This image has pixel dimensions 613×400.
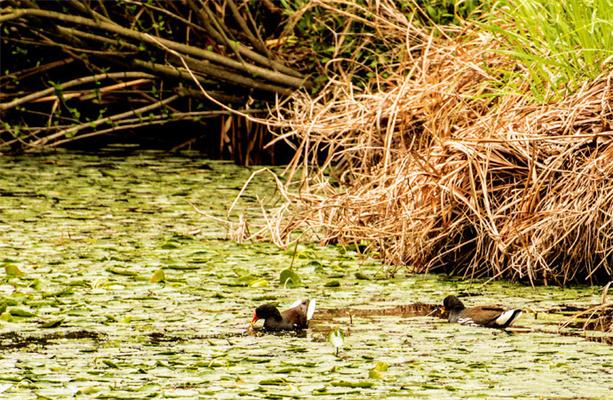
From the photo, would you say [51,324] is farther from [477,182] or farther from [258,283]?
[477,182]

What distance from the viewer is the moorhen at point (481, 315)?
5.55 metres

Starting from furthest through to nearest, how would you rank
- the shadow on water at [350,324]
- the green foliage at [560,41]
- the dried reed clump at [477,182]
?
the green foliage at [560,41], the dried reed clump at [477,182], the shadow on water at [350,324]

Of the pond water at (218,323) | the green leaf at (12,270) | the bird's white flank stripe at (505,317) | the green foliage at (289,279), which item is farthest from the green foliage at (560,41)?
the green leaf at (12,270)

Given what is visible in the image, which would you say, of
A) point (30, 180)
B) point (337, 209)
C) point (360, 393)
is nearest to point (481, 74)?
point (337, 209)

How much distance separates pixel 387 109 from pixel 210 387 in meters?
3.53

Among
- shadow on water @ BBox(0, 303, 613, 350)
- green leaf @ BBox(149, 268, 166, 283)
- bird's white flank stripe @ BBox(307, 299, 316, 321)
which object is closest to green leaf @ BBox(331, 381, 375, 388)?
shadow on water @ BBox(0, 303, 613, 350)

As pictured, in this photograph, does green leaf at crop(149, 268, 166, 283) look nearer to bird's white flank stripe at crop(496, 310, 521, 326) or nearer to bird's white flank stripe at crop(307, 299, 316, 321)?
bird's white flank stripe at crop(307, 299, 316, 321)

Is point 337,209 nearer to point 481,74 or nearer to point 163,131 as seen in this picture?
point 481,74

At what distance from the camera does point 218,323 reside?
5.66 m

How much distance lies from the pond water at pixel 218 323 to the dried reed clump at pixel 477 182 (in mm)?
172

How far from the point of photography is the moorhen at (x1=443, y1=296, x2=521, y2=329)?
5.55 metres

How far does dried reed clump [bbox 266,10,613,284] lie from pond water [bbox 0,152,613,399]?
0.17 m

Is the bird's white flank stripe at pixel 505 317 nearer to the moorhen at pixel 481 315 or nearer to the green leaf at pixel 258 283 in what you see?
the moorhen at pixel 481 315

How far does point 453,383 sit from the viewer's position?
461 cm
